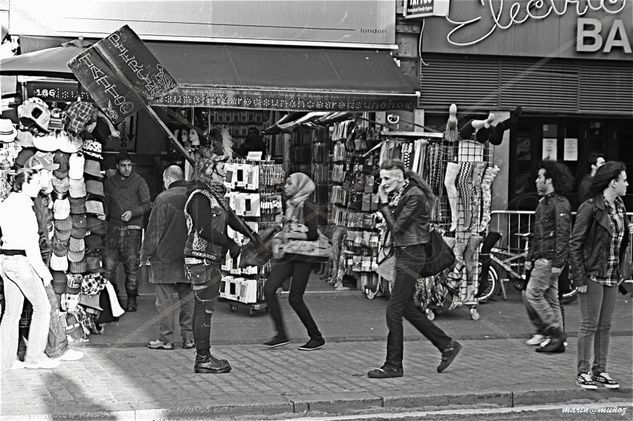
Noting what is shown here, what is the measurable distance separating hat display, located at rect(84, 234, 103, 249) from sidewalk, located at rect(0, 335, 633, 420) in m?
1.11

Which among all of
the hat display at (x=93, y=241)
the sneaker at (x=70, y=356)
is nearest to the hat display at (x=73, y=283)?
the hat display at (x=93, y=241)

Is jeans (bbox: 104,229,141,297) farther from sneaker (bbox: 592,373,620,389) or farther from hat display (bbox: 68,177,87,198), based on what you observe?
sneaker (bbox: 592,373,620,389)

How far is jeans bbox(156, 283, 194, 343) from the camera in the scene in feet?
32.9

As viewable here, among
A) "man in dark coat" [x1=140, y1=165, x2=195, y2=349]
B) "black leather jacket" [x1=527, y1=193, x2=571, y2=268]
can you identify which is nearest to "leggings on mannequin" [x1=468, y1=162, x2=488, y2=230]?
"black leather jacket" [x1=527, y1=193, x2=571, y2=268]

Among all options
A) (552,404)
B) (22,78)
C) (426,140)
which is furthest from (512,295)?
(22,78)

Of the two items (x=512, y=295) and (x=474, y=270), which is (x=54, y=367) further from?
(x=512, y=295)

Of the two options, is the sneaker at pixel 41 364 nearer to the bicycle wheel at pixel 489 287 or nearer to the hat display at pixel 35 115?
the hat display at pixel 35 115

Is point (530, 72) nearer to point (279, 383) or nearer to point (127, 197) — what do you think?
point (127, 197)

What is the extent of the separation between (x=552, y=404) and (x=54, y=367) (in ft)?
14.4

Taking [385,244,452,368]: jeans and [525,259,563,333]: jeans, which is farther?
[525,259,563,333]: jeans

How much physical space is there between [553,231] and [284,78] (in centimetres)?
444

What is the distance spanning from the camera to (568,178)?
10.3 metres

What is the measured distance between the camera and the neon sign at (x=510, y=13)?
14.7 meters

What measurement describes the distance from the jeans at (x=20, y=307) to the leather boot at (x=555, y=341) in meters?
5.02
